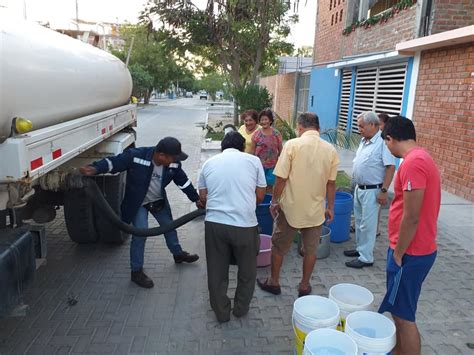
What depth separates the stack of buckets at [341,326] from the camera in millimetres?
2432

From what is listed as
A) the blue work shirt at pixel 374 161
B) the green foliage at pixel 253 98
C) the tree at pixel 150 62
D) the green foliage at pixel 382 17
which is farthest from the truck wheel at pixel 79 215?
the tree at pixel 150 62

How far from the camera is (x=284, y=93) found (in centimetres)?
2041

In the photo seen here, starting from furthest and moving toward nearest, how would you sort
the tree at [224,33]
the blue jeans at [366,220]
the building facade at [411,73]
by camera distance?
1. the tree at [224,33]
2. the building facade at [411,73]
3. the blue jeans at [366,220]

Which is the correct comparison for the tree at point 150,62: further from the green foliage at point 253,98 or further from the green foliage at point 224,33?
the green foliage at point 253,98

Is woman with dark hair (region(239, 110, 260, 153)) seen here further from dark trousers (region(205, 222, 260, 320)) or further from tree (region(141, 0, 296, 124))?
tree (region(141, 0, 296, 124))

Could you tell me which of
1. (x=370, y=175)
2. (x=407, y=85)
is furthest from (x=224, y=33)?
(x=370, y=175)

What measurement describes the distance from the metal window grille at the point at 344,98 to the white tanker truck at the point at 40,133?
29.8 ft

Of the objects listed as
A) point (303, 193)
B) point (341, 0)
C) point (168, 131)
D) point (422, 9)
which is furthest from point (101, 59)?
point (168, 131)

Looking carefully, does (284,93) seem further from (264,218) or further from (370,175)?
(370,175)

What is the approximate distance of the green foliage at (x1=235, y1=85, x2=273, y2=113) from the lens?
50.3 feet

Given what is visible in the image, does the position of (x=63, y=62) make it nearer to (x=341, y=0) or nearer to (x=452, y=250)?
(x=452, y=250)

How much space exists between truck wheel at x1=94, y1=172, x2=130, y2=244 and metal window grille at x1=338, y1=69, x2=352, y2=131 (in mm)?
8946

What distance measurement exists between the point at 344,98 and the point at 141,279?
10066 mm

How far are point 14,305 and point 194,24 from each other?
14.7m
